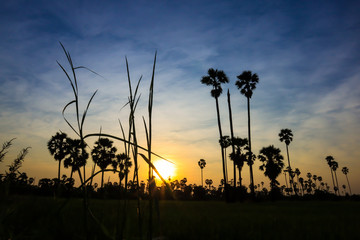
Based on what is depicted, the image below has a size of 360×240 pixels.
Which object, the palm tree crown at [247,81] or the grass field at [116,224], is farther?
the palm tree crown at [247,81]

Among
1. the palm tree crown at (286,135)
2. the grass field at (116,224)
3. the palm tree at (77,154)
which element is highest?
the palm tree crown at (286,135)

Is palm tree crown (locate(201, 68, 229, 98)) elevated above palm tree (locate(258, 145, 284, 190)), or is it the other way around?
palm tree crown (locate(201, 68, 229, 98))

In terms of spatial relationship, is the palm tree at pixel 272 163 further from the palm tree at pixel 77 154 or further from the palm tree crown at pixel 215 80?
the palm tree at pixel 77 154

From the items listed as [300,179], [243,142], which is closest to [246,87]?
[243,142]

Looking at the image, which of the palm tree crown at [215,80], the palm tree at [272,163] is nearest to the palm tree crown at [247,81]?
the palm tree crown at [215,80]

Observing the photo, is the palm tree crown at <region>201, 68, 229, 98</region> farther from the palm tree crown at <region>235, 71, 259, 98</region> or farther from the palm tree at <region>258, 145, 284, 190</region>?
the palm tree at <region>258, 145, 284, 190</region>

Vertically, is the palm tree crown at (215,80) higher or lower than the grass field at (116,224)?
higher

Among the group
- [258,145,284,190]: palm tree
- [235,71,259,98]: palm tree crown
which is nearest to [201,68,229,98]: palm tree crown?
[235,71,259,98]: palm tree crown

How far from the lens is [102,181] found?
4.93ft

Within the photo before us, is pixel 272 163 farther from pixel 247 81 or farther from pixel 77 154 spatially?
pixel 77 154

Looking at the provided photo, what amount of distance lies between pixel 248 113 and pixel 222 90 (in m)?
6.72

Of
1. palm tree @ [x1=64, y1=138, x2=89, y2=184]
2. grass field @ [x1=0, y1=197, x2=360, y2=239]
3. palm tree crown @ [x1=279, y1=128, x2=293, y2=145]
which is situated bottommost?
grass field @ [x1=0, y1=197, x2=360, y2=239]

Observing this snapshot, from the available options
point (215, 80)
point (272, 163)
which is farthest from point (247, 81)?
point (272, 163)

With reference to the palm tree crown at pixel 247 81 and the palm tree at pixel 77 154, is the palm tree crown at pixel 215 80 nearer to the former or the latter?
the palm tree crown at pixel 247 81
